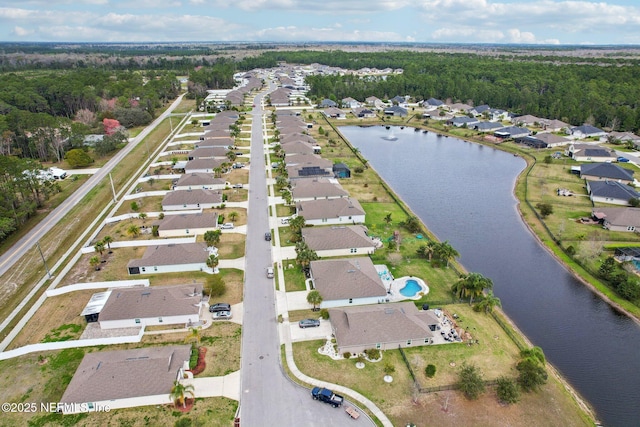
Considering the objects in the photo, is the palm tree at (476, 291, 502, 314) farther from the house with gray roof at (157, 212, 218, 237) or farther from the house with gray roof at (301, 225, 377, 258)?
the house with gray roof at (157, 212, 218, 237)

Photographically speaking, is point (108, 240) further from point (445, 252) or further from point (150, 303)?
point (445, 252)

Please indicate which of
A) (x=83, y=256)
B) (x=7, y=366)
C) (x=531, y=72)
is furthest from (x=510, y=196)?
(x=531, y=72)

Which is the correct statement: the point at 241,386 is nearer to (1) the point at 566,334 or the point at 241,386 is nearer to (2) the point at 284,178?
(1) the point at 566,334

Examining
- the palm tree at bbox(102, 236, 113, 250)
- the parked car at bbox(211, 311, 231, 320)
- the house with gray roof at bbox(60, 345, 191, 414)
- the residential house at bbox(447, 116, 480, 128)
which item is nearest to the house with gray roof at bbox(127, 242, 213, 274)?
the palm tree at bbox(102, 236, 113, 250)

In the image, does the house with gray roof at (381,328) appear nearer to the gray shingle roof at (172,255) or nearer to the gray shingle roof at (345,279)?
the gray shingle roof at (345,279)

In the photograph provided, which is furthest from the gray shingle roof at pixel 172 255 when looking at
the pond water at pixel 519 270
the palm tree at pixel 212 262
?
the pond water at pixel 519 270

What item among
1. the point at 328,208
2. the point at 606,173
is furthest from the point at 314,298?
the point at 606,173
